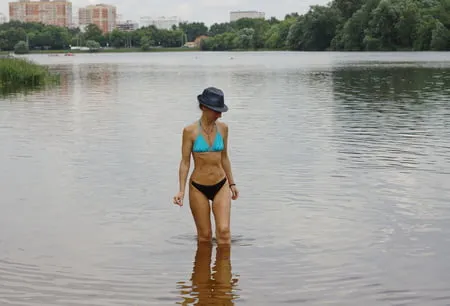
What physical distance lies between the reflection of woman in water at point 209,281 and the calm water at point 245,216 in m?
0.02

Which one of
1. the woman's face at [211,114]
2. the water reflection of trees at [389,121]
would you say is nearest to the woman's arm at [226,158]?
the woman's face at [211,114]

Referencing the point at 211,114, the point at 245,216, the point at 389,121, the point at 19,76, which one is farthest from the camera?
the point at 19,76

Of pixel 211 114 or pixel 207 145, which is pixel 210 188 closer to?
pixel 207 145

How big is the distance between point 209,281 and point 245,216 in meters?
3.13

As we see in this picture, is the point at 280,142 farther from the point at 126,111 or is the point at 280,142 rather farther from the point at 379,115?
the point at 126,111

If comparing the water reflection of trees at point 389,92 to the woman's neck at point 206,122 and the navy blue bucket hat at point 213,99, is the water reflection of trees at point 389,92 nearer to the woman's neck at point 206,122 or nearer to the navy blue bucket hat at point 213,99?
the woman's neck at point 206,122

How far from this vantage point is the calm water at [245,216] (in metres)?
8.29

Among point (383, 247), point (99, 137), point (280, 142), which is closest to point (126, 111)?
point (99, 137)

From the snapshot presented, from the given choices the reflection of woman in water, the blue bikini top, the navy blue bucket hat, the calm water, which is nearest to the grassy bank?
the calm water

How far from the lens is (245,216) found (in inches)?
457

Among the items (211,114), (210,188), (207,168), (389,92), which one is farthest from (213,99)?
(389,92)

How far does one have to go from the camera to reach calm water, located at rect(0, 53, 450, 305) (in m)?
8.29

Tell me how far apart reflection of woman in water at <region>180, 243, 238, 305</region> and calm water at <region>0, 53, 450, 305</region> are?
0.06ft

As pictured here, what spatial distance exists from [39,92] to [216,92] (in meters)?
31.5
